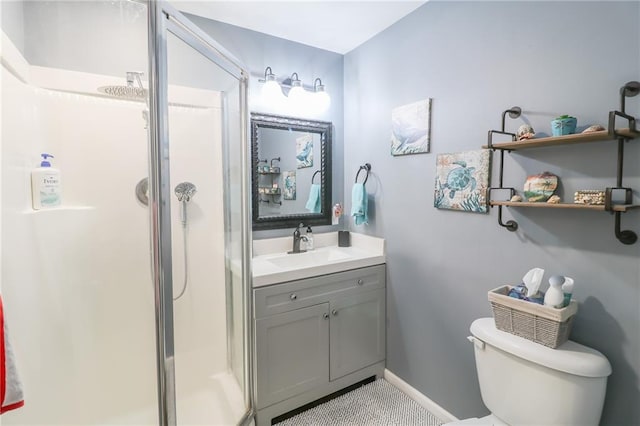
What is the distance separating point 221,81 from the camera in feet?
5.43

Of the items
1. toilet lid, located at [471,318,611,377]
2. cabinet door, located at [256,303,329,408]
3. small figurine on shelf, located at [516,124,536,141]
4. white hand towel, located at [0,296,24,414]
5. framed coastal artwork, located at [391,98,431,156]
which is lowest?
cabinet door, located at [256,303,329,408]

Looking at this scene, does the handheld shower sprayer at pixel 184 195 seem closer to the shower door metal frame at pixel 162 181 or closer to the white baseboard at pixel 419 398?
the shower door metal frame at pixel 162 181

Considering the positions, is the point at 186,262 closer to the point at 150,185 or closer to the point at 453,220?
the point at 150,185

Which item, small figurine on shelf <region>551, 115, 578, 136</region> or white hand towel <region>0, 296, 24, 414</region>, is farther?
small figurine on shelf <region>551, 115, 578, 136</region>

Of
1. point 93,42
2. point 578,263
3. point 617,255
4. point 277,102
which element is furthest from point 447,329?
point 93,42

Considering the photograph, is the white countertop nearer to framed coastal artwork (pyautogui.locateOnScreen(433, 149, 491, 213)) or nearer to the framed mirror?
the framed mirror

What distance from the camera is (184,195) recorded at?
1.72m

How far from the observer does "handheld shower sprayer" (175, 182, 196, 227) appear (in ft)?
5.53

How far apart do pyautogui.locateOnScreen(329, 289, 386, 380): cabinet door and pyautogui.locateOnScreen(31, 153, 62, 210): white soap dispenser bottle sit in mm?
1498

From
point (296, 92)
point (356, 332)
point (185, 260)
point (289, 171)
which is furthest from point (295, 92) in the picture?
point (356, 332)

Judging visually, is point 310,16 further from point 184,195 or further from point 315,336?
point 315,336

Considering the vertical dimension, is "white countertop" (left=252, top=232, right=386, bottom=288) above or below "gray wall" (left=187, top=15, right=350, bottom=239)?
below

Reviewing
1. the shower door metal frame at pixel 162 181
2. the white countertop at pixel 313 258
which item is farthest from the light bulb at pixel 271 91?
the white countertop at pixel 313 258

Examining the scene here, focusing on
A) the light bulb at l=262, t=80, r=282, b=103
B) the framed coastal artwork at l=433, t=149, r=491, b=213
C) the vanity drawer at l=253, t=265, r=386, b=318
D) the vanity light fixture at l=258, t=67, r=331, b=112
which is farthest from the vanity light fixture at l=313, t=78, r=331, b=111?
the vanity drawer at l=253, t=265, r=386, b=318
